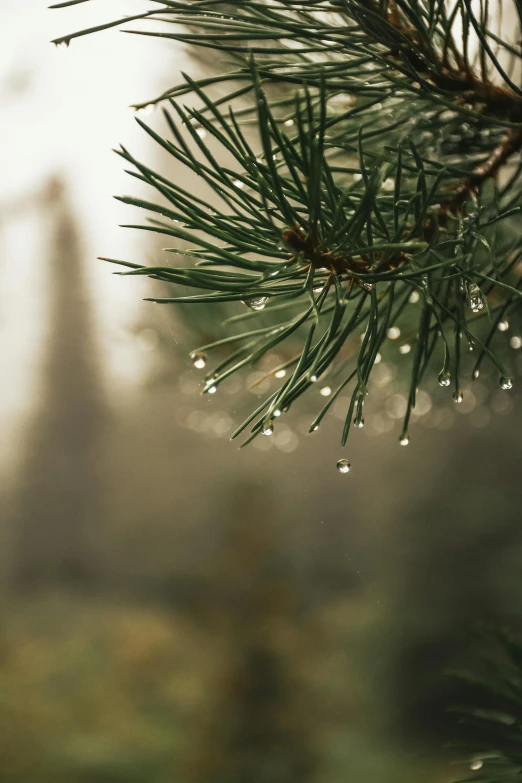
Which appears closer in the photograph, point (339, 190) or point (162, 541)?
point (339, 190)

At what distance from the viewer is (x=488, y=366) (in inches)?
16.5

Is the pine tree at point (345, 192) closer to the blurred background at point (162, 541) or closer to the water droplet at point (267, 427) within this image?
the water droplet at point (267, 427)

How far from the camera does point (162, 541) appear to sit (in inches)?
33.3

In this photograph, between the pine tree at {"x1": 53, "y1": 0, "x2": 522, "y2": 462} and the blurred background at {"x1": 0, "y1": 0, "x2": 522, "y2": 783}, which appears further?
the blurred background at {"x1": 0, "y1": 0, "x2": 522, "y2": 783}

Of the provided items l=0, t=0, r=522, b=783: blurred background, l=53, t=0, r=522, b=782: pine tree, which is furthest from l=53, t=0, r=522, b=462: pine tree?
l=0, t=0, r=522, b=783: blurred background

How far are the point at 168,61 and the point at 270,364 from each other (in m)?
0.47

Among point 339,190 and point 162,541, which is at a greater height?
point 162,541

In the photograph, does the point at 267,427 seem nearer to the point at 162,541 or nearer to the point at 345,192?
the point at 345,192

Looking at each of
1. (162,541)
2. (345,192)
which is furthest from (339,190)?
(162,541)

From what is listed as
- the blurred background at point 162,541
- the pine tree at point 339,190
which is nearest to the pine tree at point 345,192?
the pine tree at point 339,190

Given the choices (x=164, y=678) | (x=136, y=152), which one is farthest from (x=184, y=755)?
(x=136, y=152)

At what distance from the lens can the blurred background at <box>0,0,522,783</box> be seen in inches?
30.4

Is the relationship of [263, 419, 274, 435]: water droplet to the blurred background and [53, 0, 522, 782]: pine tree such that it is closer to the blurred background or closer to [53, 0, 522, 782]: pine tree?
[53, 0, 522, 782]: pine tree

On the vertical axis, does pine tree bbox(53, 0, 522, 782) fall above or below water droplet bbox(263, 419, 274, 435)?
above
